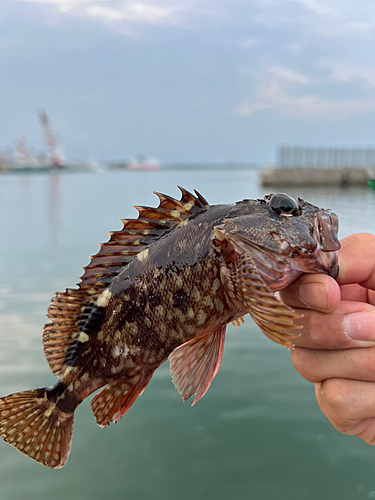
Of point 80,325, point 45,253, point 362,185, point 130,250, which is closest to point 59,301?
point 80,325

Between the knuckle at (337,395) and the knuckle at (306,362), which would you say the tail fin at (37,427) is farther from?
the knuckle at (337,395)

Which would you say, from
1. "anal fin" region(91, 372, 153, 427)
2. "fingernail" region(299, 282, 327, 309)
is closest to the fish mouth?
"fingernail" region(299, 282, 327, 309)

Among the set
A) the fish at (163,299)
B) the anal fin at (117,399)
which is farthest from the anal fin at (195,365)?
the anal fin at (117,399)

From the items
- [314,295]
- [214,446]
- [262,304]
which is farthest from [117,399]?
[214,446]

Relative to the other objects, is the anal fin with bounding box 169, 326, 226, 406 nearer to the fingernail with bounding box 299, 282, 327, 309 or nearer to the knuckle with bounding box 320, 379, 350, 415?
the fingernail with bounding box 299, 282, 327, 309

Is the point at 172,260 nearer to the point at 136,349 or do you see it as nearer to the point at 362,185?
the point at 136,349

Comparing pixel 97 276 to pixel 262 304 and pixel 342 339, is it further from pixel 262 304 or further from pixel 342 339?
pixel 342 339
